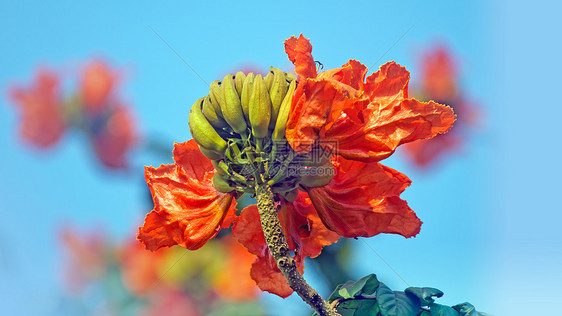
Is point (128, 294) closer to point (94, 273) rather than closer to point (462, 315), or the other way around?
point (94, 273)

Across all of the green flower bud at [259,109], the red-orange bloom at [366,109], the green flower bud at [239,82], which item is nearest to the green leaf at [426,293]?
the red-orange bloom at [366,109]

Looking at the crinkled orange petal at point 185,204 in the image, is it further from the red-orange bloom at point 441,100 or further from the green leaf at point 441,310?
the red-orange bloom at point 441,100

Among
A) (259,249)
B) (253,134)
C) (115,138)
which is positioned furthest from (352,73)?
(115,138)

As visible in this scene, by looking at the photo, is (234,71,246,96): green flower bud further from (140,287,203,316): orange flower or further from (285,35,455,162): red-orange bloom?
(140,287,203,316): orange flower

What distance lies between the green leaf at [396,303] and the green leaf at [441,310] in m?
0.04

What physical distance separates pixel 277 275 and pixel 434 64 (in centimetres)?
328

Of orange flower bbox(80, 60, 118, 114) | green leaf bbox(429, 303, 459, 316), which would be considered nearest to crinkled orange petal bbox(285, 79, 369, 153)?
green leaf bbox(429, 303, 459, 316)

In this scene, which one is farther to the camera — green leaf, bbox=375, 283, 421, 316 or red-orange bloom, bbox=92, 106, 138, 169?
red-orange bloom, bbox=92, 106, 138, 169

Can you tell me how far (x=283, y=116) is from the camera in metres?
1.40

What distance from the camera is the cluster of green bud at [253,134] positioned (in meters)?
1.41

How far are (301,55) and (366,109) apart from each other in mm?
236

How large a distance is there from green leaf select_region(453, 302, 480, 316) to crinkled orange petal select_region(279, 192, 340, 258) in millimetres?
403

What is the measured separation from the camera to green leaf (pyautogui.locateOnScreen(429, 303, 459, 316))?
1.52m

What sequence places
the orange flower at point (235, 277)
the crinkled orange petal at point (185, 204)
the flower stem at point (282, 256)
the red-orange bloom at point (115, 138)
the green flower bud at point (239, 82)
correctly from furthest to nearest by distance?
the red-orange bloom at point (115, 138), the orange flower at point (235, 277), the crinkled orange petal at point (185, 204), the green flower bud at point (239, 82), the flower stem at point (282, 256)
